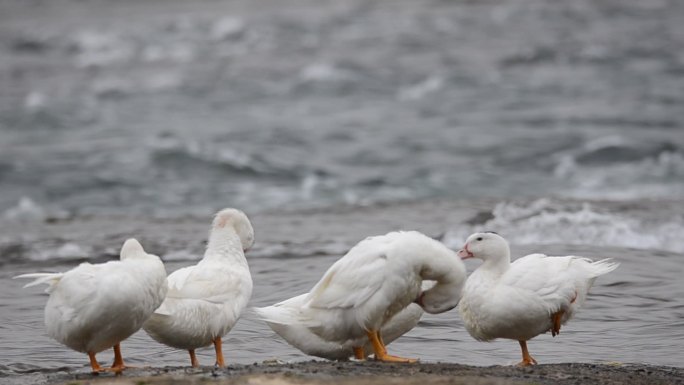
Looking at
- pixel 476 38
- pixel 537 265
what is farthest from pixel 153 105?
pixel 537 265

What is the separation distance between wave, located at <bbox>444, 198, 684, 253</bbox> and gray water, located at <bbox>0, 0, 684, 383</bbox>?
0.05m

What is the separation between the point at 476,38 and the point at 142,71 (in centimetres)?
972

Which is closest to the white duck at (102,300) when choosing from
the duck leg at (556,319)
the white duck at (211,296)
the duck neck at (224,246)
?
the white duck at (211,296)

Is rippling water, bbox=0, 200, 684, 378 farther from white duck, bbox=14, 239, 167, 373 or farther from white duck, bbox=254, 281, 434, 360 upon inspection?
white duck, bbox=14, 239, 167, 373

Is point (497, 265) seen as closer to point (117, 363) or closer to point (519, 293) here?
point (519, 293)

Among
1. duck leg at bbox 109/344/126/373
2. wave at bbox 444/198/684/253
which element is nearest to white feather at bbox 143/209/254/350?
duck leg at bbox 109/344/126/373

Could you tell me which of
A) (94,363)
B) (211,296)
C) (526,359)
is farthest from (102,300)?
(526,359)

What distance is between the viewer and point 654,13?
36.2m

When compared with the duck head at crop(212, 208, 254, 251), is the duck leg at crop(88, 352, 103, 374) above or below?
below

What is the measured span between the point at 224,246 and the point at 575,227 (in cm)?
736

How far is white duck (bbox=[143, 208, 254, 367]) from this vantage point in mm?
7977

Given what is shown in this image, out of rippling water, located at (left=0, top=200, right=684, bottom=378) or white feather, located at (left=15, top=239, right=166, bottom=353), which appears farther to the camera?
rippling water, located at (left=0, top=200, right=684, bottom=378)

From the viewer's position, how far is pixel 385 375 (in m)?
6.91

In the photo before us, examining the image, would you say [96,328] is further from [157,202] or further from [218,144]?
[218,144]
